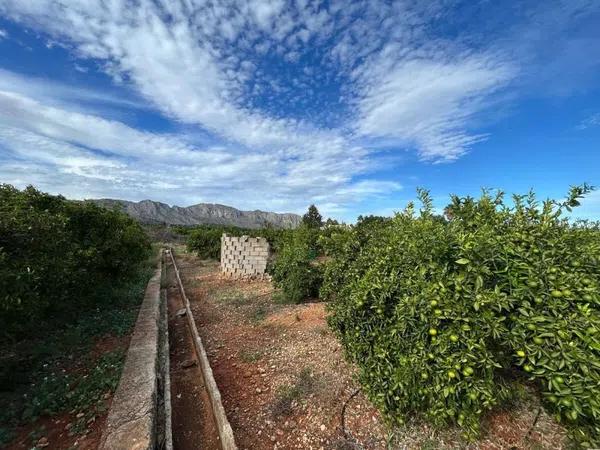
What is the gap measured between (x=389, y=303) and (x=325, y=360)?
191cm

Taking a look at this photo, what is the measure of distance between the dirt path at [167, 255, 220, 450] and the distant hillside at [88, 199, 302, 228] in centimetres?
7745

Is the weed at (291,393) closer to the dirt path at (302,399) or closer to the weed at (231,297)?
the dirt path at (302,399)

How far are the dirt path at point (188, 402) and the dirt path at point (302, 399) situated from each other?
0.26 m

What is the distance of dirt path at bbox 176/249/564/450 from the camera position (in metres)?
2.66

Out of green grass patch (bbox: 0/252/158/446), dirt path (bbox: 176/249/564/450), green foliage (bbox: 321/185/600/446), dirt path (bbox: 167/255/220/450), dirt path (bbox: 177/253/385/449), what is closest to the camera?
green foliage (bbox: 321/185/600/446)

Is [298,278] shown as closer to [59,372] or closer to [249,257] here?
[249,257]

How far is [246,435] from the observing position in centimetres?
302

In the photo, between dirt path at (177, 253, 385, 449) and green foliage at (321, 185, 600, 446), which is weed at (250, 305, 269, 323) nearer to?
dirt path at (177, 253, 385, 449)

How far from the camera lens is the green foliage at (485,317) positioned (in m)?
2.04

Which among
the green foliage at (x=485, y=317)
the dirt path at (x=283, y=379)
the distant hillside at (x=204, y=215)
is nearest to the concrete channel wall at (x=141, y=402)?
the dirt path at (x=283, y=379)

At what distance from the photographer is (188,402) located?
3768mm

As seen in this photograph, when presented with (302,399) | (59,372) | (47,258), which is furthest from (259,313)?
(47,258)

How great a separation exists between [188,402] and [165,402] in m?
0.34

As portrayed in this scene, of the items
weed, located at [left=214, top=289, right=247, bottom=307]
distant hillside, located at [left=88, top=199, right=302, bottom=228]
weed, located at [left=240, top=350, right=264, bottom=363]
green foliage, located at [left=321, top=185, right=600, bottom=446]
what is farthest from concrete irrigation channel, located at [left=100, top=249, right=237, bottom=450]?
distant hillside, located at [left=88, top=199, right=302, bottom=228]
